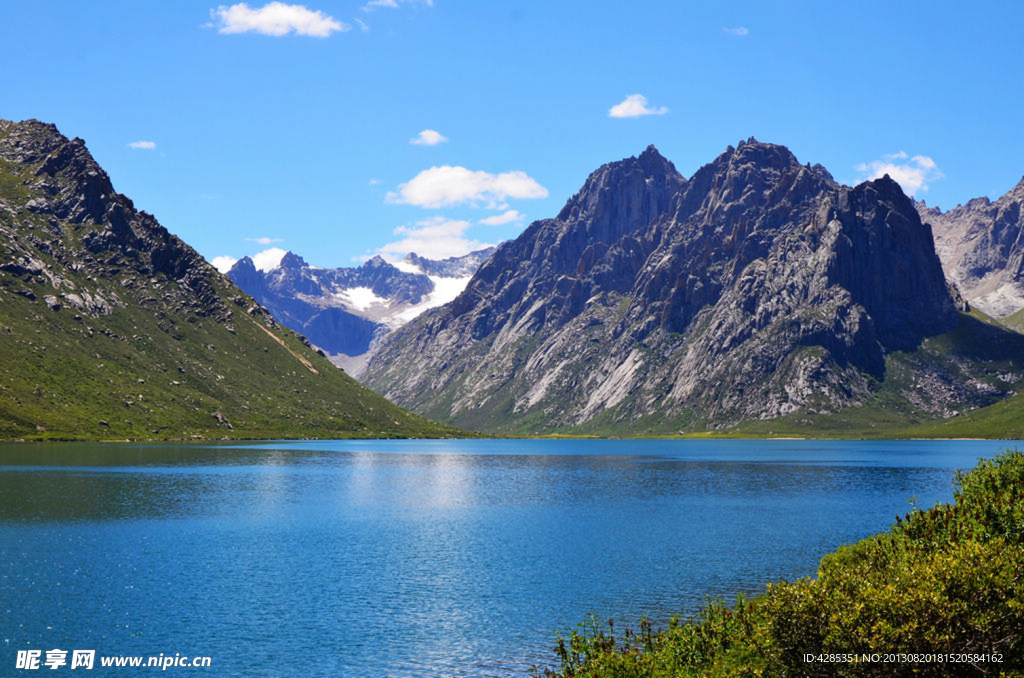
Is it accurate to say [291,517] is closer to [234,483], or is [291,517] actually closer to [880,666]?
[234,483]

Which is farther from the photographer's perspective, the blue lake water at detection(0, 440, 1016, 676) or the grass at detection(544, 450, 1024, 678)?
the blue lake water at detection(0, 440, 1016, 676)

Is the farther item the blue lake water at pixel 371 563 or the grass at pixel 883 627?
the blue lake water at pixel 371 563

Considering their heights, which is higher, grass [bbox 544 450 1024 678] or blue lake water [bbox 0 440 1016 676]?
grass [bbox 544 450 1024 678]

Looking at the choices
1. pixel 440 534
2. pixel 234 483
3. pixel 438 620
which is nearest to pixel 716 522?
pixel 440 534

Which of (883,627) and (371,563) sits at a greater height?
(883,627)

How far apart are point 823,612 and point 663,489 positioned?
140 meters

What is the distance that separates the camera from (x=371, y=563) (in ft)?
286

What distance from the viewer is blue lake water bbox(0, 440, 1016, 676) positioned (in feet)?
186

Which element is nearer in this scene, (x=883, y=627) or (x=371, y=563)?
(x=883, y=627)

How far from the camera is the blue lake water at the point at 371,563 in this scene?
5662 cm

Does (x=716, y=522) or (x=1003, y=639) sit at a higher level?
(x=1003, y=639)

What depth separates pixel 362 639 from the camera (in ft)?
191

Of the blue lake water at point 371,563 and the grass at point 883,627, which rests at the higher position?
the grass at point 883,627

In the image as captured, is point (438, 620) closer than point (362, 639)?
No
